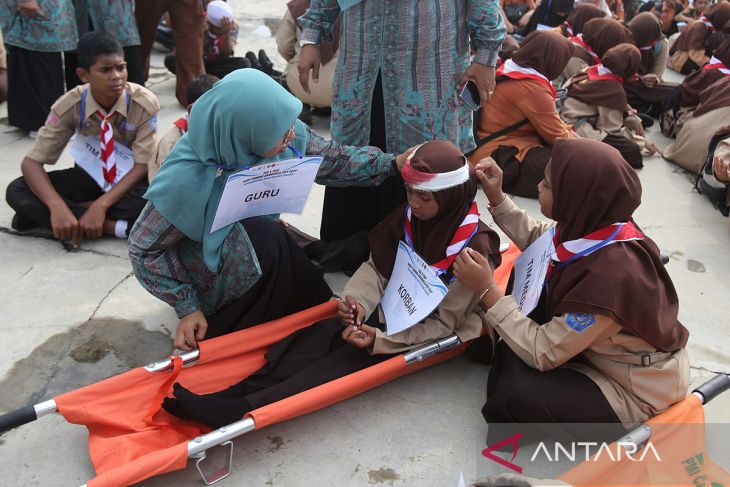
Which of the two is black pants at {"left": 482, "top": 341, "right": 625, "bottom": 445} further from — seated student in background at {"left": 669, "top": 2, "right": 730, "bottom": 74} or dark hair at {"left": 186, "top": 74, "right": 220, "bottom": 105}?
seated student in background at {"left": 669, "top": 2, "right": 730, "bottom": 74}

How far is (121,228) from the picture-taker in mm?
3246

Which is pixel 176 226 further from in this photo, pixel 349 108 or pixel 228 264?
pixel 349 108

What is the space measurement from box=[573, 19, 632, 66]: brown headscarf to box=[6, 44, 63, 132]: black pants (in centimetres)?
403

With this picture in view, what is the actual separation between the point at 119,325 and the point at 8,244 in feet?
3.16

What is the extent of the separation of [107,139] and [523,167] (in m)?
2.41

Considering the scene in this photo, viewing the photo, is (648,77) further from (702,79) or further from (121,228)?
(121,228)

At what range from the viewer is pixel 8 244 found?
3.18m

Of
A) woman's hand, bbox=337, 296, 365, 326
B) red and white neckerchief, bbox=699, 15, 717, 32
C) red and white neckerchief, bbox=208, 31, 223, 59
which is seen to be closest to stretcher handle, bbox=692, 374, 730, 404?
woman's hand, bbox=337, 296, 365, 326

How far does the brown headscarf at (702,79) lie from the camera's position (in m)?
5.02

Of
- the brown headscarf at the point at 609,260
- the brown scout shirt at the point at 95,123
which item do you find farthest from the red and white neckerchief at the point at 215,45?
the brown headscarf at the point at 609,260

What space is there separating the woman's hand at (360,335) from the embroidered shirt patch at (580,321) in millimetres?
648

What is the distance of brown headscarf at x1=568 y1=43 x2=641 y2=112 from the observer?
459cm

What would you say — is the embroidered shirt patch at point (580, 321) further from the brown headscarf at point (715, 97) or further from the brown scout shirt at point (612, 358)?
the brown headscarf at point (715, 97)

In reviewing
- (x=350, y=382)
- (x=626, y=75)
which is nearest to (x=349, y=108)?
(x=350, y=382)
